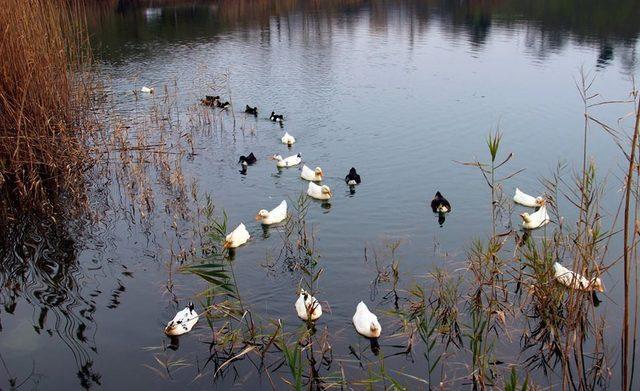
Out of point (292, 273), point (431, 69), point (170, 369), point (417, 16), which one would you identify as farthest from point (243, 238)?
point (417, 16)

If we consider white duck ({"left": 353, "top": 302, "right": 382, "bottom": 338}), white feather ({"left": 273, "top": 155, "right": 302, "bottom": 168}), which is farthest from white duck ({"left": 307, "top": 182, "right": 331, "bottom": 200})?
white duck ({"left": 353, "top": 302, "right": 382, "bottom": 338})

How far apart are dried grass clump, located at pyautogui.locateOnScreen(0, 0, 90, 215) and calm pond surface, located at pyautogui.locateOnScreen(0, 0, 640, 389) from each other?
71 cm

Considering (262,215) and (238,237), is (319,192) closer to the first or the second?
(262,215)

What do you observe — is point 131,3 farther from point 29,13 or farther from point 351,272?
point 351,272

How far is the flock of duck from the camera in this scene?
239 inches

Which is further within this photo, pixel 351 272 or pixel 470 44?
pixel 470 44

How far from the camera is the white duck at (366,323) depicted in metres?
6.06

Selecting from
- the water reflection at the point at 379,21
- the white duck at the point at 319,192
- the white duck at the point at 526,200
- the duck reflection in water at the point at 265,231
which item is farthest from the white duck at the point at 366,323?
the water reflection at the point at 379,21

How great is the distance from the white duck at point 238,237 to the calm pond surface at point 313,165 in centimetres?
21

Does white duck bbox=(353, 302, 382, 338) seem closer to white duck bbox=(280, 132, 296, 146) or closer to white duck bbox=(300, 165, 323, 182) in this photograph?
white duck bbox=(300, 165, 323, 182)

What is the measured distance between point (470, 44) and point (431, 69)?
4623mm

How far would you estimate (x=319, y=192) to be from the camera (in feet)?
32.4

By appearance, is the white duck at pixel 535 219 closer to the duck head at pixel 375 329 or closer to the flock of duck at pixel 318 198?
the flock of duck at pixel 318 198

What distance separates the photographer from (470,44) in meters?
23.0
